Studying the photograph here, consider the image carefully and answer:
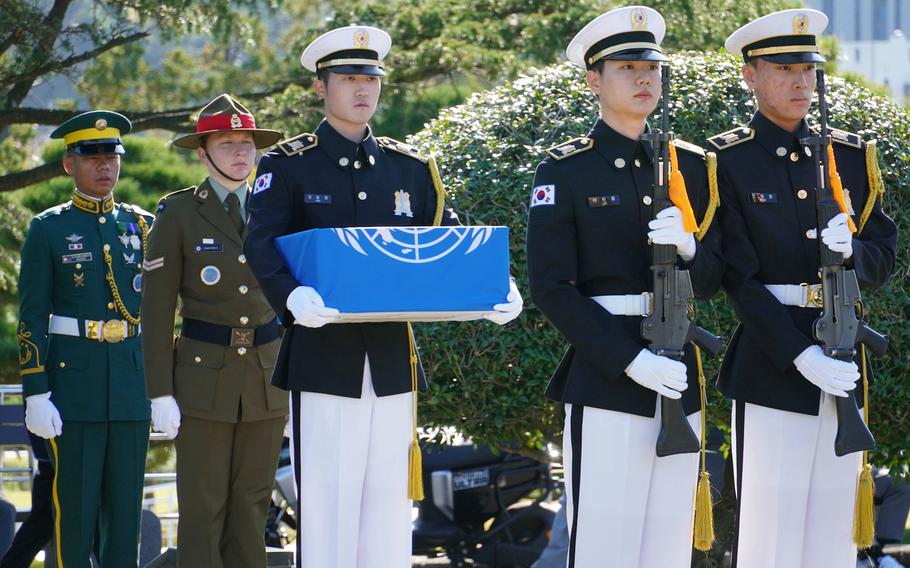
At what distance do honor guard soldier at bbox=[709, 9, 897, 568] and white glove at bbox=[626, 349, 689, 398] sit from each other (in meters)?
0.47

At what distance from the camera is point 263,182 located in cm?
436

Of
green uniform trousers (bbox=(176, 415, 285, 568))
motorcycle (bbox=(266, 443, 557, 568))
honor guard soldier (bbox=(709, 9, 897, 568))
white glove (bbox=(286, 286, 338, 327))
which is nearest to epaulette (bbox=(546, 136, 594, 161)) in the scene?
honor guard soldier (bbox=(709, 9, 897, 568))

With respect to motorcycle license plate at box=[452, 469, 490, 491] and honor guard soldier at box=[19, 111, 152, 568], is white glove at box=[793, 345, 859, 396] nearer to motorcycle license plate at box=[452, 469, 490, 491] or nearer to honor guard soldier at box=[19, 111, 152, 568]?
honor guard soldier at box=[19, 111, 152, 568]

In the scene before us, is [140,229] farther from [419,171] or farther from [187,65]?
[187,65]

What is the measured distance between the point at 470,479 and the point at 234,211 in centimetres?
259

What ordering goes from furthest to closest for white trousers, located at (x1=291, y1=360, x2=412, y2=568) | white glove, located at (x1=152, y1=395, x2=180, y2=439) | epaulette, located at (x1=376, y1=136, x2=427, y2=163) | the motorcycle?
the motorcycle < white glove, located at (x1=152, y1=395, x2=180, y2=439) < epaulette, located at (x1=376, y1=136, x2=427, y2=163) < white trousers, located at (x1=291, y1=360, x2=412, y2=568)

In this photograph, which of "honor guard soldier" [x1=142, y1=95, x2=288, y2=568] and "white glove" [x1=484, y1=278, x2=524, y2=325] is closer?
"white glove" [x1=484, y1=278, x2=524, y2=325]

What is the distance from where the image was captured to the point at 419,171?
4578 millimetres

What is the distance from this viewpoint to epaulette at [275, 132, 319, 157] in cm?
438

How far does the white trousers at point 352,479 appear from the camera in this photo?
4191 millimetres

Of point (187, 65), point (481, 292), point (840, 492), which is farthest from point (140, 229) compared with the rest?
point (187, 65)

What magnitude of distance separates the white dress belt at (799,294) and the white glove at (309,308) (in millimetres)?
1413

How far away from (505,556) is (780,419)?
9.05 feet

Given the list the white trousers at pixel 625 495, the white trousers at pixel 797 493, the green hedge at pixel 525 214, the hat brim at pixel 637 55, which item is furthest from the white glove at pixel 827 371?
the green hedge at pixel 525 214
